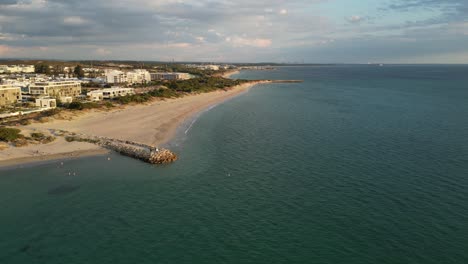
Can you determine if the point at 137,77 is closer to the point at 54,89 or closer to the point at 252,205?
the point at 54,89

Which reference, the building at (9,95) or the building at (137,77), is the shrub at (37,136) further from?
the building at (137,77)

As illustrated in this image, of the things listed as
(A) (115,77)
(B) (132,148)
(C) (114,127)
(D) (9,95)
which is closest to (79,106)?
(C) (114,127)

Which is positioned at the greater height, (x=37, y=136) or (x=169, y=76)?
(x=169, y=76)

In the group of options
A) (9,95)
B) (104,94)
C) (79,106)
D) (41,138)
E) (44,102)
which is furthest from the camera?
(104,94)

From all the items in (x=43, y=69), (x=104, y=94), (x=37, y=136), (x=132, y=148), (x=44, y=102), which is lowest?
(x=132, y=148)

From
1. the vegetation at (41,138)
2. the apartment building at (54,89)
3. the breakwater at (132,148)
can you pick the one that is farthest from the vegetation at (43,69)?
the breakwater at (132,148)

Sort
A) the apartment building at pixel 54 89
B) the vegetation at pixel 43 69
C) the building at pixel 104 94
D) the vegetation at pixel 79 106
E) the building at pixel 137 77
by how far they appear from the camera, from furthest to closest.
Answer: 1. the vegetation at pixel 43 69
2. the building at pixel 137 77
3. the building at pixel 104 94
4. the apartment building at pixel 54 89
5. the vegetation at pixel 79 106
